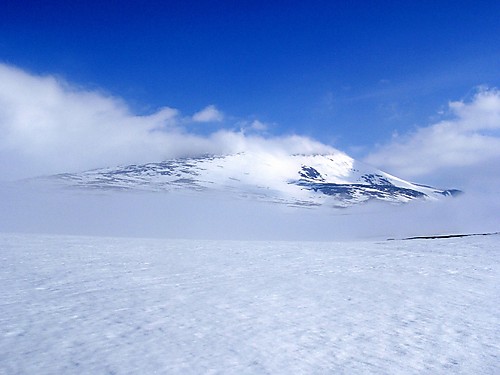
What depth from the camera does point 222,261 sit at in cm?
1039

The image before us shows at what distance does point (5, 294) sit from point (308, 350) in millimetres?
4945

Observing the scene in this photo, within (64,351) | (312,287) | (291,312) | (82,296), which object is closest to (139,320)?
(64,351)

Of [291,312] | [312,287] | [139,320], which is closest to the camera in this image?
[139,320]

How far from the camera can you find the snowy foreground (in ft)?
13.6

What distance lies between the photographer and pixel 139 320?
5.29 metres

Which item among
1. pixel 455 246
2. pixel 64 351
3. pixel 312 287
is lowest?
pixel 64 351

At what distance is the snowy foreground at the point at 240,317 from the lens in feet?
13.6

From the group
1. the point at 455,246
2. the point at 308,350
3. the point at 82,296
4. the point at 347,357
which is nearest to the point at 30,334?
the point at 82,296

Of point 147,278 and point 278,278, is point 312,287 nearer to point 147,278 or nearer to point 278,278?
point 278,278

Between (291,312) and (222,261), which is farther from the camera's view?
(222,261)

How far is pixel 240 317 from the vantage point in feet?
18.4

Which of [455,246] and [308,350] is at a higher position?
[455,246]

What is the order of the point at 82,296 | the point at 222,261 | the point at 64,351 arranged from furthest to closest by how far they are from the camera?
the point at 222,261, the point at 82,296, the point at 64,351

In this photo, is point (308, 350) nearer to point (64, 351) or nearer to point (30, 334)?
point (64, 351)
